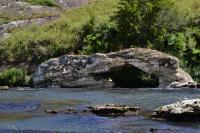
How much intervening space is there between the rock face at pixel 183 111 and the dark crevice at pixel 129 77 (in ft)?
102

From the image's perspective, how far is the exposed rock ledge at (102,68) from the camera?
62.1 meters

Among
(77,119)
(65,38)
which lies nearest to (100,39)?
(65,38)

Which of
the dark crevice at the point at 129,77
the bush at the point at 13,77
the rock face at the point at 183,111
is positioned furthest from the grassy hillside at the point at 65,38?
the rock face at the point at 183,111

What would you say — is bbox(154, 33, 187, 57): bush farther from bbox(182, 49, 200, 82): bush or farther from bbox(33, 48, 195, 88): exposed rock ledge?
bbox(33, 48, 195, 88): exposed rock ledge

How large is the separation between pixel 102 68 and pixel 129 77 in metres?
3.56

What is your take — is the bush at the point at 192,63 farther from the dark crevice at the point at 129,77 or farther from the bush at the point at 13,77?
the bush at the point at 13,77

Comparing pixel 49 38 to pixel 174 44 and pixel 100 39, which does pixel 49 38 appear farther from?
pixel 174 44

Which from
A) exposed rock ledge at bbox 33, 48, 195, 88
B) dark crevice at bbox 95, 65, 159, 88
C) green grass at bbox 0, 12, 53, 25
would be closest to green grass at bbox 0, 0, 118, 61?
green grass at bbox 0, 12, 53, 25

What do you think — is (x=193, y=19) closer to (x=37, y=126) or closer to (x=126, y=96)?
(x=126, y=96)

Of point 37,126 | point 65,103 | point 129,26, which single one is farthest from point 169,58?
point 37,126

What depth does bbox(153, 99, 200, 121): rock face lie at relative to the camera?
3027 cm

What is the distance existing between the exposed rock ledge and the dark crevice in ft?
2.26

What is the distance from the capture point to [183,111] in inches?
1196

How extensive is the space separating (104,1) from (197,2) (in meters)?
19.7
